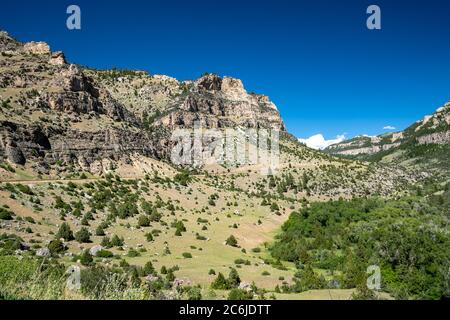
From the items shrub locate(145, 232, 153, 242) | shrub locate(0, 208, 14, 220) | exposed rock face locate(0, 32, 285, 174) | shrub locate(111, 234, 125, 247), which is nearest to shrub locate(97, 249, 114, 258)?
shrub locate(111, 234, 125, 247)

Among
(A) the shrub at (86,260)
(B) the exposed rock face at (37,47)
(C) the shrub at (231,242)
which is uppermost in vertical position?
(B) the exposed rock face at (37,47)

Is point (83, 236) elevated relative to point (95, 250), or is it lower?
elevated

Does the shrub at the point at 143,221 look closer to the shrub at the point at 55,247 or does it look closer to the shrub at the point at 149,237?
the shrub at the point at 149,237

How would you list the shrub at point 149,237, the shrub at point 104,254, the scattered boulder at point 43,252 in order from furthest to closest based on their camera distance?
1. the shrub at point 149,237
2. the shrub at point 104,254
3. the scattered boulder at point 43,252

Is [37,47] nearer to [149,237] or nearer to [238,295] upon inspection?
[149,237]

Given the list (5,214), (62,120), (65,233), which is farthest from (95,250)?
(62,120)

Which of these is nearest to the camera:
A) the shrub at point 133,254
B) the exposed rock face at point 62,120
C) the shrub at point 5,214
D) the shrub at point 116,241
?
the shrub at point 133,254

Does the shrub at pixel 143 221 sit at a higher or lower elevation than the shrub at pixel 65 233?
higher

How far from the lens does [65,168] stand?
71438 mm

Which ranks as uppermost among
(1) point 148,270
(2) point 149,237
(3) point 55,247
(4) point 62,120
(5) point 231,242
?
(4) point 62,120

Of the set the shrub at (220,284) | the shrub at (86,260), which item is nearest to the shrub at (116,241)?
the shrub at (86,260)

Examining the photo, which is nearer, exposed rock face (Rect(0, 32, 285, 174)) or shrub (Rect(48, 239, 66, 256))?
shrub (Rect(48, 239, 66, 256))

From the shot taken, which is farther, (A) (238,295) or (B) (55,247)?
(B) (55,247)

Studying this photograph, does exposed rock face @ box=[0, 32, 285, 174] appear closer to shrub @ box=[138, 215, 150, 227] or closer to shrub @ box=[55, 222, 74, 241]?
shrub @ box=[138, 215, 150, 227]
